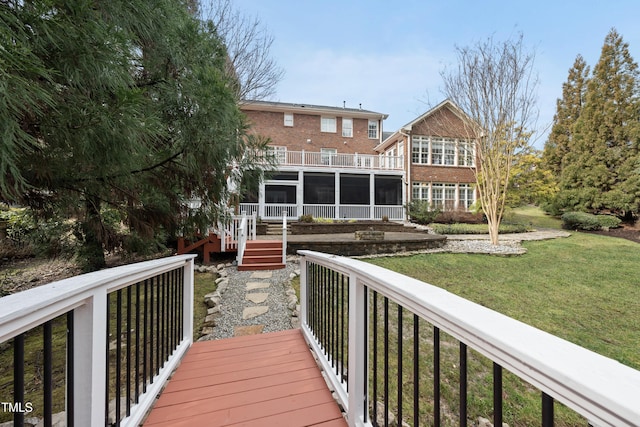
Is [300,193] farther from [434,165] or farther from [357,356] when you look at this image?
[357,356]

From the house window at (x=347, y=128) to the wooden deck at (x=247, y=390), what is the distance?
17.4m

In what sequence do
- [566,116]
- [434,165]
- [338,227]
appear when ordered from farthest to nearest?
[566,116]
[434,165]
[338,227]

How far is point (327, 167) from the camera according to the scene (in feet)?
49.1

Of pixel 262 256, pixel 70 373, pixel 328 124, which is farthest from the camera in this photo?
pixel 328 124

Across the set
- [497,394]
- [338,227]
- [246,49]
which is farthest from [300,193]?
[497,394]

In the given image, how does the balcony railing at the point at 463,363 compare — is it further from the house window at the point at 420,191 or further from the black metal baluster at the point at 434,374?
the house window at the point at 420,191

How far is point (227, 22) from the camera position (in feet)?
28.5

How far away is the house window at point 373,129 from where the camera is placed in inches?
750

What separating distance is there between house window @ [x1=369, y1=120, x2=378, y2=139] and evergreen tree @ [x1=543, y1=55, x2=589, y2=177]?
12.4 m

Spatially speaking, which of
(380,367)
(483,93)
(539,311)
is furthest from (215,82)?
(483,93)

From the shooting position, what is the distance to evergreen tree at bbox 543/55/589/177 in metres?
19.3

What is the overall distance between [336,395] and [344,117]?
18.4m

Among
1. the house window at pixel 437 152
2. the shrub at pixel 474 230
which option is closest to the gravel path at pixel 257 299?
the shrub at pixel 474 230

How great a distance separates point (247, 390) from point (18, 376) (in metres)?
1.49
